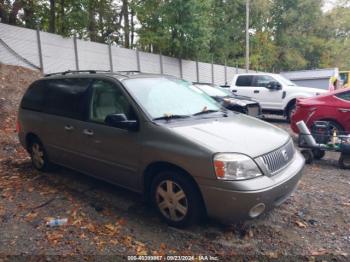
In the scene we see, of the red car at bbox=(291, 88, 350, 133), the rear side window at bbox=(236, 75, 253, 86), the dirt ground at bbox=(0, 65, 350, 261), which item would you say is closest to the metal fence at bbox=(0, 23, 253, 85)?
the rear side window at bbox=(236, 75, 253, 86)

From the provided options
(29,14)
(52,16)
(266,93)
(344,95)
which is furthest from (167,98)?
(29,14)

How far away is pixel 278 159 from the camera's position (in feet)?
12.0

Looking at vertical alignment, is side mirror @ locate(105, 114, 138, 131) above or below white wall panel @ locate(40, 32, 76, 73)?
below

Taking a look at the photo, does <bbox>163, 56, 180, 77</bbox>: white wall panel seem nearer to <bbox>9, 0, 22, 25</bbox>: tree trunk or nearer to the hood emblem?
<bbox>9, 0, 22, 25</bbox>: tree trunk

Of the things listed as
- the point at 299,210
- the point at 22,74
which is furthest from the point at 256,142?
the point at 22,74

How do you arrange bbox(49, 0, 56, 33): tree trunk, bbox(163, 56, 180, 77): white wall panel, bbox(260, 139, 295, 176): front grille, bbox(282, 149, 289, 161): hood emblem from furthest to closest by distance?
bbox(163, 56, 180, 77): white wall panel, bbox(49, 0, 56, 33): tree trunk, bbox(282, 149, 289, 161): hood emblem, bbox(260, 139, 295, 176): front grille

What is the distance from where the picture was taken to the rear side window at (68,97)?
468cm

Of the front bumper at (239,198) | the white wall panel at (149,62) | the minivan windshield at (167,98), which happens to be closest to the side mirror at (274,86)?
the white wall panel at (149,62)

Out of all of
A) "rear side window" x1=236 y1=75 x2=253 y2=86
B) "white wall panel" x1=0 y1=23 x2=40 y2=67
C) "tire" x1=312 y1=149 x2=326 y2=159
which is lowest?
"tire" x1=312 y1=149 x2=326 y2=159

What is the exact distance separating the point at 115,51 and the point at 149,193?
1374 cm

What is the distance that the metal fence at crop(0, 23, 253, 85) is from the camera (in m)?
12.3

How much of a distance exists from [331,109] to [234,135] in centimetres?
491

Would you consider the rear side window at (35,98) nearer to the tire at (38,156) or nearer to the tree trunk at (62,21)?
the tire at (38,156)

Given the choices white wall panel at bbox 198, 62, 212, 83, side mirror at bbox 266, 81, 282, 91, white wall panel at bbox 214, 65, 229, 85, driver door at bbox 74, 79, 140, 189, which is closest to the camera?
driver door at bbox 74, 79, 140, 189
